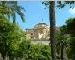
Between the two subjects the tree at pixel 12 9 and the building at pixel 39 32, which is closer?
the tree at pixel 12 9

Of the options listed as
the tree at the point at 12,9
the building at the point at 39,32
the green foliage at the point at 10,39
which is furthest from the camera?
the building at the point at 39,32

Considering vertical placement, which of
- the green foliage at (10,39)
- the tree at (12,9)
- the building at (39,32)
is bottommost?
the building at (39,32)

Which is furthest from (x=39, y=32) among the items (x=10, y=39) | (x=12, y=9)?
Answer: (x=12, y=9)

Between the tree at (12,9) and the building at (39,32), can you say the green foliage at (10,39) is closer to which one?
the tree at (12,9)

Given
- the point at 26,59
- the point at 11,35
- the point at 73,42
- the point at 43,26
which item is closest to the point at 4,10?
the point at 73,42

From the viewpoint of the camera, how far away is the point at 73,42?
26.5 m

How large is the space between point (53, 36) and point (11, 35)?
2075cm

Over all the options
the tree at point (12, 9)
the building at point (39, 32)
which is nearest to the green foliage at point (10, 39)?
the tree at point (12, 9)

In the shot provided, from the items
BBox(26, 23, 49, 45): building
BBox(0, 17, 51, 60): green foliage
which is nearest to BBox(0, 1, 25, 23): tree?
BBox(0, 17, 51, 60): green foliage

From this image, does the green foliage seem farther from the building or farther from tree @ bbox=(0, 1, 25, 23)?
the building

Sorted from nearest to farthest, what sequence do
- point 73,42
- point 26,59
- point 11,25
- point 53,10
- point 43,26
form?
point 53,10
point 73,42
point 11,25
point 26,59
point 43,26

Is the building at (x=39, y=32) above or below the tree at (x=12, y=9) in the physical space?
below

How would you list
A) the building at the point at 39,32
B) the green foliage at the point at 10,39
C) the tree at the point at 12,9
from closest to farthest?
the tree at the point at 12,9
the green foliage at the point at 10,39
the building at the point at 39,32

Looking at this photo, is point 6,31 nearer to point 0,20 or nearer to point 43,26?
point 0,20
